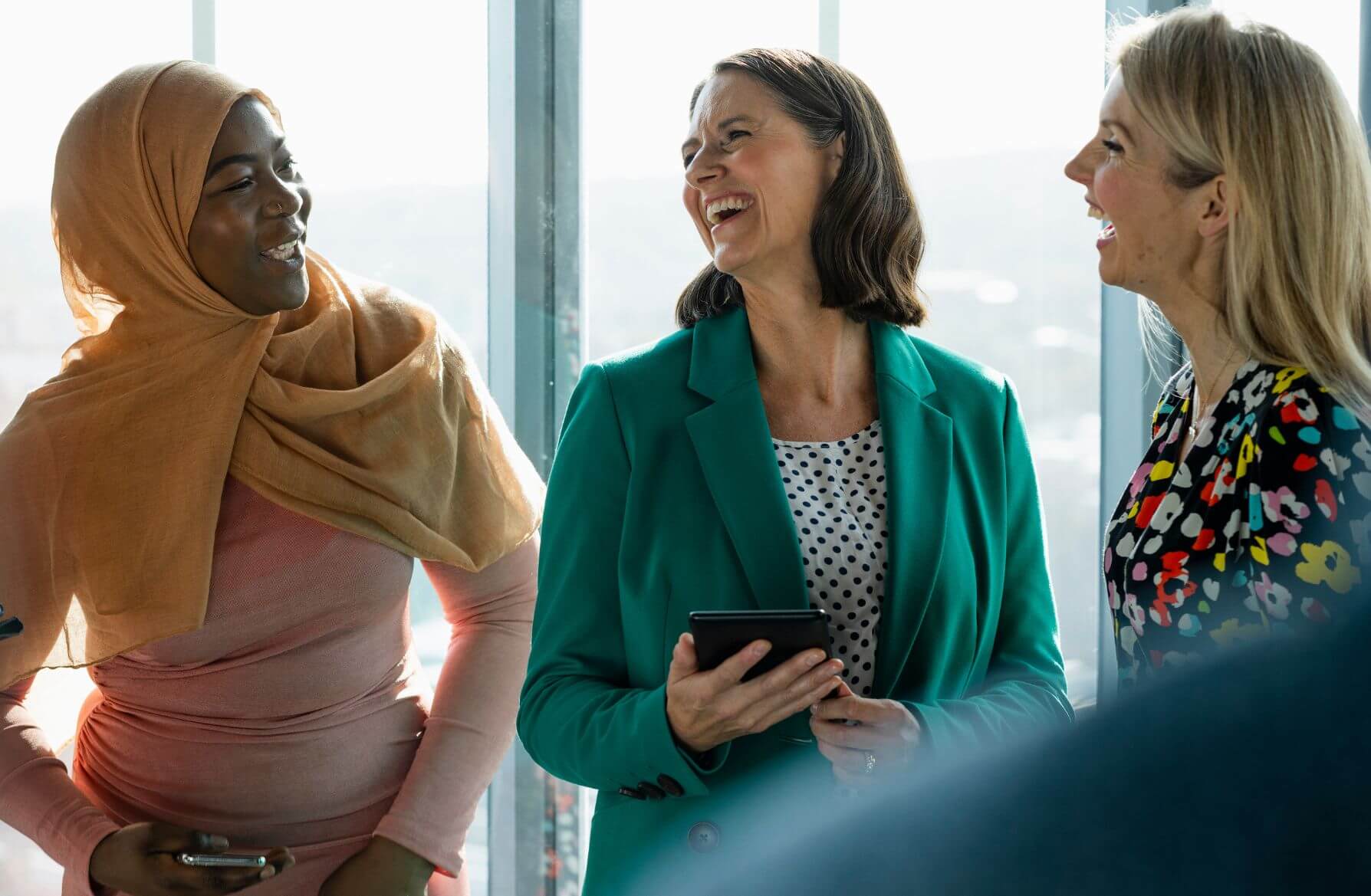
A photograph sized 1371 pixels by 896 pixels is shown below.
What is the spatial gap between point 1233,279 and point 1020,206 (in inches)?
52.0

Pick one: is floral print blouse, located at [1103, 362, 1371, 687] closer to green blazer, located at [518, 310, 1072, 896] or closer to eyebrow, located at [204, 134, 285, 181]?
green blazer, located at [518, 310, 1072, 896]

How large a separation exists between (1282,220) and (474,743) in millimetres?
1391

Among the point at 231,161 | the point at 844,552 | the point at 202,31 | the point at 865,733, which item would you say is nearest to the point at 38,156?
the point at 202,31

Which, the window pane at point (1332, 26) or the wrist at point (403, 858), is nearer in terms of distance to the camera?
the wrist at point (403, 858)

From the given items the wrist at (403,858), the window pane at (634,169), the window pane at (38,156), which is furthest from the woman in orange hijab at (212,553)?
the window pane at (634,169)

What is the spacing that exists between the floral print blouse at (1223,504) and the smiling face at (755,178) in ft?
1.93

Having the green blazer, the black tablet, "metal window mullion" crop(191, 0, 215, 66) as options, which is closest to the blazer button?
the green blazer

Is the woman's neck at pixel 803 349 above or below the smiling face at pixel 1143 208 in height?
below

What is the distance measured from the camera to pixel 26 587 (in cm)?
186

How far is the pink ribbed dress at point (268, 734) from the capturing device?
185 centimetres

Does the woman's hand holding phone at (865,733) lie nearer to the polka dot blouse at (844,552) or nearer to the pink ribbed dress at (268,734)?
the polka dot blouse at (844,552)

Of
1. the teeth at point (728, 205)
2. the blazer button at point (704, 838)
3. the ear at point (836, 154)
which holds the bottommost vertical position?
the blazer button at point (704, 838)

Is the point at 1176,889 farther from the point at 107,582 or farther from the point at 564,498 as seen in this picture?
the point at 107,582

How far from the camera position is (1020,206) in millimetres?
2648
